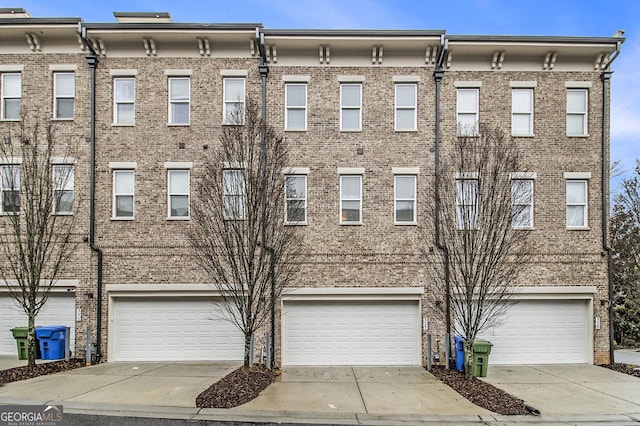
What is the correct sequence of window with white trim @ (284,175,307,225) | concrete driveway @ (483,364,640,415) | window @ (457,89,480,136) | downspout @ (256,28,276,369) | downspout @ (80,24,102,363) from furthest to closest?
1. window @ (457,89,480,136)
2. window with white trim @ (284,175,307,225)
3. downspout @ (80,24,102,363)
4. downspout @ (256,28,276,369)
5. concrete driveway @ (483,364,640,415)

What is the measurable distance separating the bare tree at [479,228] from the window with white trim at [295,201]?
4.10 metres

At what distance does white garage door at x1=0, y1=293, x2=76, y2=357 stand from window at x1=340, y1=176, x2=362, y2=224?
30.3 ft

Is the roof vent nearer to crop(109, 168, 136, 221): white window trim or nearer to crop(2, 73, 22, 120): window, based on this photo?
crop(2, 73, 22, 120): window

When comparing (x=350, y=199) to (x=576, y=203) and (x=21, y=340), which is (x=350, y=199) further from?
(x=21, y=340)

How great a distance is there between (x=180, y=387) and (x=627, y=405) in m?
10.2

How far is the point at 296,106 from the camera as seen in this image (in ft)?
43.9

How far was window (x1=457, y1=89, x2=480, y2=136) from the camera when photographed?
1327cm

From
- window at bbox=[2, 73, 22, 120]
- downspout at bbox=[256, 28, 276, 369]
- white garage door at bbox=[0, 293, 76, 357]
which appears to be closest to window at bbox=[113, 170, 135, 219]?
white garage door at bbox=[0, 293, 76, 357]

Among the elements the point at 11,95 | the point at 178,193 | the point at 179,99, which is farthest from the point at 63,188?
the point at 179,99

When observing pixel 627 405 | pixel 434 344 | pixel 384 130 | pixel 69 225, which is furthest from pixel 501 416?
pixel 69 225

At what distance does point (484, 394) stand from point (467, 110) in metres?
8.76

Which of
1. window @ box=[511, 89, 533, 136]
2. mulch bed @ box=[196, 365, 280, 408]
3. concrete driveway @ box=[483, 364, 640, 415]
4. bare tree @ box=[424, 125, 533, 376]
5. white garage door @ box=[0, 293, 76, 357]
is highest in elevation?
window @ box=[511, 89, 533, 136]

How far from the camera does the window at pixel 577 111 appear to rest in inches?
530

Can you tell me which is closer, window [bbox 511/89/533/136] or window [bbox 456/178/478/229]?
window [bbox 456/178/478/229]
